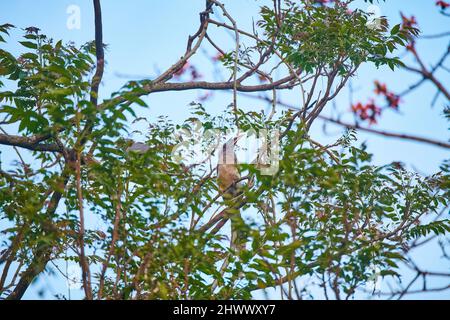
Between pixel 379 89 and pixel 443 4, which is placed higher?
pixel 443 4

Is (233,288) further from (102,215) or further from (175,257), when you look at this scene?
(102,215)

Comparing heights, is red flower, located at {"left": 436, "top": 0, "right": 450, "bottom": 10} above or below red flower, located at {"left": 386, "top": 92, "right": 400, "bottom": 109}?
above

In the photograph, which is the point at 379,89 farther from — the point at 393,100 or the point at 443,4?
the point at 443,4

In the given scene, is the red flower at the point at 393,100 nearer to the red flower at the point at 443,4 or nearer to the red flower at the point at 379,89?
the red flower at the point at 379,89

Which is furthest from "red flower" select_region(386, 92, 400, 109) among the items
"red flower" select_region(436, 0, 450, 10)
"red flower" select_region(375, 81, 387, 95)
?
"red flower" select_region(436, 0, 450, 10)

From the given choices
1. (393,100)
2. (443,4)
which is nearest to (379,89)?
(393,100)

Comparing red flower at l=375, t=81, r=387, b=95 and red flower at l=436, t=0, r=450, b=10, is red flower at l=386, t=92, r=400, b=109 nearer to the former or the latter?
red flower at l=375, t=81, r=387, b=95

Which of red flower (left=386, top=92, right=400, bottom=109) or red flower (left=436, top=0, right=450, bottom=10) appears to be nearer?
red flower (left=386, top=92, right=400, bottom=109)

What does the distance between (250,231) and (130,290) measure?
0.81 meters

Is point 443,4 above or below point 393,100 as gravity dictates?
above

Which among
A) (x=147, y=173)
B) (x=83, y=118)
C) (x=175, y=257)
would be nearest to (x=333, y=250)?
(x=175, y=257)

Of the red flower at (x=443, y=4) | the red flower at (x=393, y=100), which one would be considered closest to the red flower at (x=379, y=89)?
the red flower at (x=393, y=100)

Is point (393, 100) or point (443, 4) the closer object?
point (393, 100)

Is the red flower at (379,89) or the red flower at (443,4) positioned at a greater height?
the red flower at (443,4)
